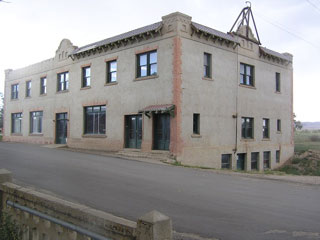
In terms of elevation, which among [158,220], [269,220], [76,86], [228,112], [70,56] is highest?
[70,56]

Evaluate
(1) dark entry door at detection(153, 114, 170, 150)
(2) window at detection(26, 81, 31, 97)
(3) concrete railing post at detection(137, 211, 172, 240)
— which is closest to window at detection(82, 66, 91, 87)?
(1) dark entry door at detection(153, 114, 170, 150)

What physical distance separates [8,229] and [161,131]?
1395cm

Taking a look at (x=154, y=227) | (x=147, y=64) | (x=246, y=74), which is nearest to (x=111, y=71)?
(x=147, y=64)

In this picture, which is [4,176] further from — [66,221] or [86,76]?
[86,76]

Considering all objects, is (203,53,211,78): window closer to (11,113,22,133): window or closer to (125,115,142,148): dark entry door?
(125,115,142,148): dark entry door

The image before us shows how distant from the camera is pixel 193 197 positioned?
31.1 ft

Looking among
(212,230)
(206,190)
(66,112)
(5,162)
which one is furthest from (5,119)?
(212,230)

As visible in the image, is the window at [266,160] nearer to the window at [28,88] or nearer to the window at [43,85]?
the window at [43,85]

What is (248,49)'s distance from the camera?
24.5 m

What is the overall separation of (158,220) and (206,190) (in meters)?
7.37

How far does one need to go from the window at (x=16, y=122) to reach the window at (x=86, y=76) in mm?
12010

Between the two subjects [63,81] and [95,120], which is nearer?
[95,120]

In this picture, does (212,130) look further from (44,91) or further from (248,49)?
(44,91)

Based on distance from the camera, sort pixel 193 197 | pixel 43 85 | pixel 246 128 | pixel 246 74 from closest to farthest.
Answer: pixel 193 197, pixel 246 128, pixel 246 74, pixel 43 85
